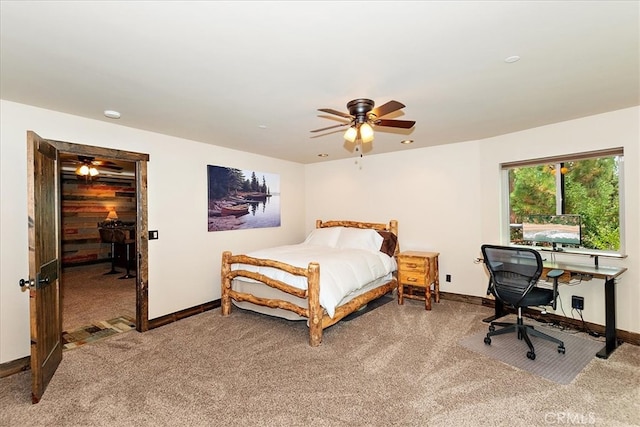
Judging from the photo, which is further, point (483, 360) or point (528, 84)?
point (483, 360)

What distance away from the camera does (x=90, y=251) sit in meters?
7.27

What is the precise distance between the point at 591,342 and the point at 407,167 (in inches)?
123

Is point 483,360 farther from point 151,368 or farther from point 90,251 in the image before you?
point 90,251

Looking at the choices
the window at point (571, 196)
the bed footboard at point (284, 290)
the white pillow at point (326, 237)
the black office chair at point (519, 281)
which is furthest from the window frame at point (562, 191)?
the bed footboard at point (284, 290)

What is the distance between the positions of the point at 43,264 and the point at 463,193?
16.1ft

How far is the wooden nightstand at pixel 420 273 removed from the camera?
4164 millimetres

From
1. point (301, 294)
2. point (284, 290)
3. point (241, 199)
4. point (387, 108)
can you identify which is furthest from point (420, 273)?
point (241, 199)

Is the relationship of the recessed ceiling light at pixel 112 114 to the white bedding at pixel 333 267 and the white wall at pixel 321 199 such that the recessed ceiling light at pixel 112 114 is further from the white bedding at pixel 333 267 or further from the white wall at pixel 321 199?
the white bedding at pixel 333 267

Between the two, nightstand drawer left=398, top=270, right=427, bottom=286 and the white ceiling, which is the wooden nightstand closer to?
nightstand drawer left=398, top=270, right=427, bottom=286

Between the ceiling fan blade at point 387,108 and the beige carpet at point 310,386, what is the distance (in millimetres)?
2230

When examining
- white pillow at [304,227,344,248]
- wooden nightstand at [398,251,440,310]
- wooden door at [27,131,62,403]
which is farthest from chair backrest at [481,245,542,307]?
wooden door at [27,131,62,403]

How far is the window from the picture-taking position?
3.33 m

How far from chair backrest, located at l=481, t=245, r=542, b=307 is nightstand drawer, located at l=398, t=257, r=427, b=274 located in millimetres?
1074

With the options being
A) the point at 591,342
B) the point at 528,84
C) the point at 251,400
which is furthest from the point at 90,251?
the point at 591,342
